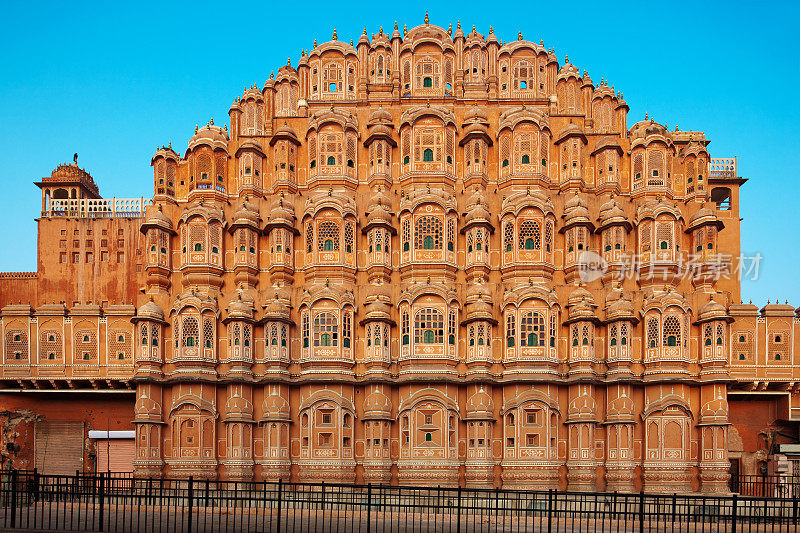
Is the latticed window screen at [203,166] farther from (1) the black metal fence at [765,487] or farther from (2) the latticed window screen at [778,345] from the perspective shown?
(1) the black metal fence at [765,487]

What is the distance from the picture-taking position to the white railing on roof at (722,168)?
46.0 m

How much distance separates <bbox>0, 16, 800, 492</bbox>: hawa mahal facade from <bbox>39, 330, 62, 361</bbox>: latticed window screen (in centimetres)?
11

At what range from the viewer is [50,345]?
39.0m

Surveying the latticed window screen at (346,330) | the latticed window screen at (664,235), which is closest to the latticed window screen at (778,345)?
the latticed window screen at (664,235)

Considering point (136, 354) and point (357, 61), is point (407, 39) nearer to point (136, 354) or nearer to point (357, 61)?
point (357, 61)

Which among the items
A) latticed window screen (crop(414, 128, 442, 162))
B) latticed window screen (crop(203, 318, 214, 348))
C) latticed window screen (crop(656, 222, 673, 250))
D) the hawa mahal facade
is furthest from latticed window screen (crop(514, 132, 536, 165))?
latticed window screen (crop(203, 318, 214, 348))

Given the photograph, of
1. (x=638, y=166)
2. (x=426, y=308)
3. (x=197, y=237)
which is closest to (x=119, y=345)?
(x=197, y=237)

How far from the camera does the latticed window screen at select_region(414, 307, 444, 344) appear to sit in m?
36.7

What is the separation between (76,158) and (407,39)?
25857mm

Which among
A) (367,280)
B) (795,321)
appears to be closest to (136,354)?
(367,280)

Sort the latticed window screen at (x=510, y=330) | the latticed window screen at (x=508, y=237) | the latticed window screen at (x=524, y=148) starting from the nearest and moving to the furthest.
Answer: the latticed window screen at (x=510, y=330) < the latticed window screen at (x=508, y=237) < the latticed window screen at (x=524, y=148)

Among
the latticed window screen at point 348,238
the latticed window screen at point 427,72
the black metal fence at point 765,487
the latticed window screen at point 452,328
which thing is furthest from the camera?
the latticed window screen at point 427,72

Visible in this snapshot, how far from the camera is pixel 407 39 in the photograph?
4247cm

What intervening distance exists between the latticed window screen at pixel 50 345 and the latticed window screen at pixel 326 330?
13448mm
